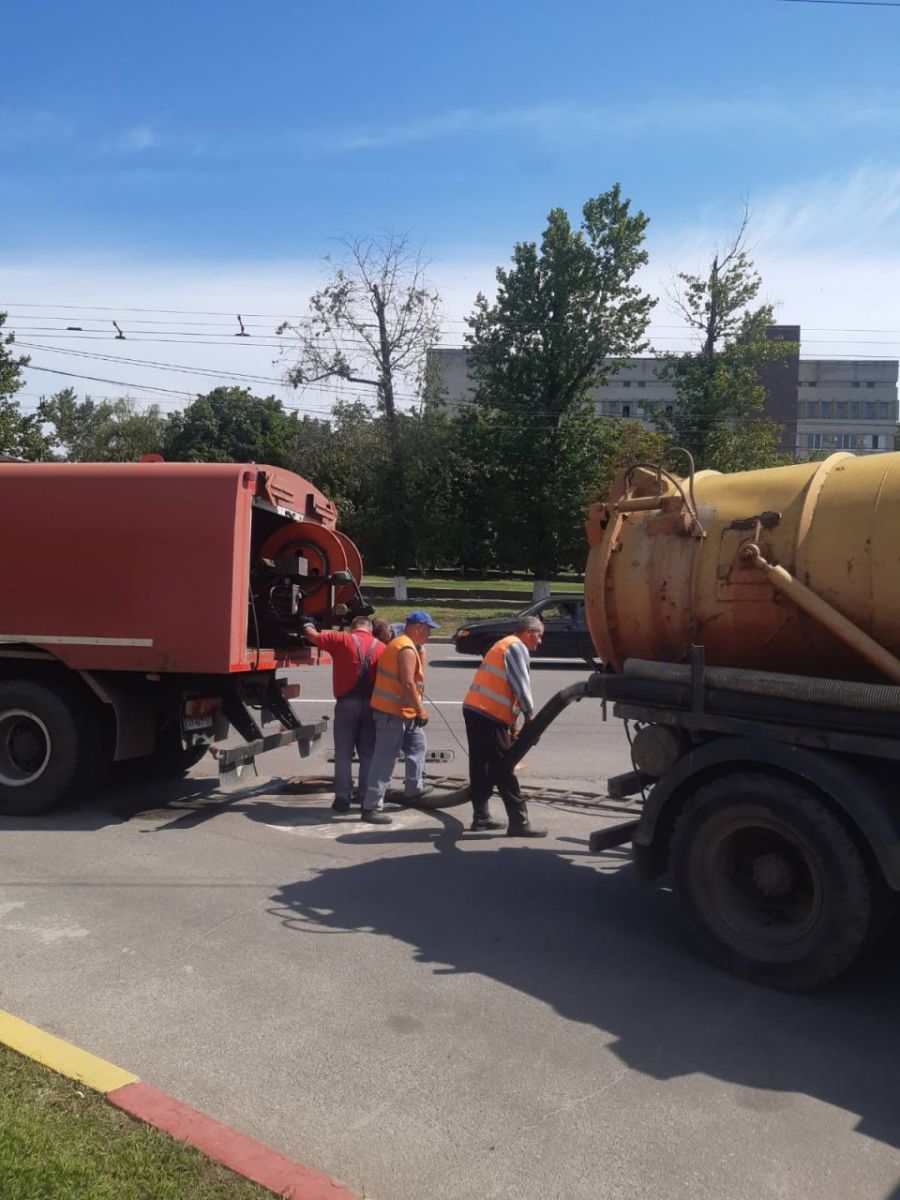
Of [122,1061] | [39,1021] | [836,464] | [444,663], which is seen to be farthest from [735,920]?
[444,663]

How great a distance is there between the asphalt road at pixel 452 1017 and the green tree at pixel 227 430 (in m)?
49.8

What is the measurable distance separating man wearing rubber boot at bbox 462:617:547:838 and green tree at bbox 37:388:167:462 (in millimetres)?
45751

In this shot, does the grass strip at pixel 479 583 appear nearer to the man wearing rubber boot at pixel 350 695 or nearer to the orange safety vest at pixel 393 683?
the man wearing rubber boot at pixel 350 695

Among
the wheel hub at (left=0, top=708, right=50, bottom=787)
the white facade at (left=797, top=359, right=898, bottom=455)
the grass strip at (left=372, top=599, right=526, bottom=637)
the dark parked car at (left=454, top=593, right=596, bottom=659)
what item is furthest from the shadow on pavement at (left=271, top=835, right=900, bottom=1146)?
the white facade at (left=797, top=359, right=898, bottom=455)

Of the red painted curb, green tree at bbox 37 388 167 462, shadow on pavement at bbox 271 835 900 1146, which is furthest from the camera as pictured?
green tree at bbox 37 388 167 462

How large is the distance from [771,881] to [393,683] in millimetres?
3677

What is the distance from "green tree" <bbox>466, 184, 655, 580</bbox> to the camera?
3672 cm

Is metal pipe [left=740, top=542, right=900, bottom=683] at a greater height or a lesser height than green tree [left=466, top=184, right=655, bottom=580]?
lesser

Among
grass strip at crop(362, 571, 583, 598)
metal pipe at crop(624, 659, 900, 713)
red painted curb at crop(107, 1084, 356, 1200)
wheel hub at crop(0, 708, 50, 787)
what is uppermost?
metal pipe at crop(624, 659, 900, 713)

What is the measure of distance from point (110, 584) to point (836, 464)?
5.03 metres

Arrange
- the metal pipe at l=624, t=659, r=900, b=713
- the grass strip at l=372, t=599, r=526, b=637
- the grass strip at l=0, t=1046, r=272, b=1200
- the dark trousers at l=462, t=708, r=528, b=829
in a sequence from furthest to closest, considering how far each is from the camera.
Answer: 1. the grass strip at l=372, t=599, r=526, b=637
2. the dark trousers at l=462, t=708, r=528, b=829
3. the metal pipe at l=624, t=659, r=900, b=713
4. the grass strip at l=0, t=1046, r=272, b=1200

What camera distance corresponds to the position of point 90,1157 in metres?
3.22

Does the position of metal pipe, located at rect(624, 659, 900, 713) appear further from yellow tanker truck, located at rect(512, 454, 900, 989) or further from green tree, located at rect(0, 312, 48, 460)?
green tree, located at rect(0, 312, 48, 460)

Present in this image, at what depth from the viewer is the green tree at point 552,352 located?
36.7 m
